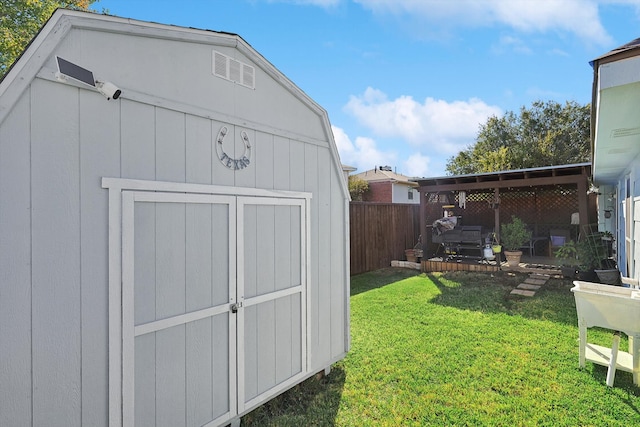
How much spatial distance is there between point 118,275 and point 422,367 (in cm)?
298

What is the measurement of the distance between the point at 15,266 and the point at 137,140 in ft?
2.91

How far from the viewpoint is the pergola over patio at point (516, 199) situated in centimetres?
778

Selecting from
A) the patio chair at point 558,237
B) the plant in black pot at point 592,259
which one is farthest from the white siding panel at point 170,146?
the patio chair at point 558,237

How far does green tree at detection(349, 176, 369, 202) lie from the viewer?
20844 mm

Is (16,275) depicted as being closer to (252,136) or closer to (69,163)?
(69,163)

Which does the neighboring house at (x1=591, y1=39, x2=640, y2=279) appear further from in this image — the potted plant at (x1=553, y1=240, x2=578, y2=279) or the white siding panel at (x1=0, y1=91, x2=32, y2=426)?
the white siding panel at (x1=0, y1=91, x2=32, y2=426)

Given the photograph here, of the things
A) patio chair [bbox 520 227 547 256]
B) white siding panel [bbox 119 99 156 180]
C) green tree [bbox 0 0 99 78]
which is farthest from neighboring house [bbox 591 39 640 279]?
green tree [bbox 0 0 99 78]

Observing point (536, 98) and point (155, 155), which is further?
point (536, 98)

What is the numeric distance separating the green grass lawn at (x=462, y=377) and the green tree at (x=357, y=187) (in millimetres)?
15553

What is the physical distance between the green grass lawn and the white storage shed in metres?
0.50

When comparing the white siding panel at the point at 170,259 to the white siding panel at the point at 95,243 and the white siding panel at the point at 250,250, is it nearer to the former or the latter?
the white siding panel at the point at 95,243

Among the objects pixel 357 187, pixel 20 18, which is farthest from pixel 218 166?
pixel 357 187

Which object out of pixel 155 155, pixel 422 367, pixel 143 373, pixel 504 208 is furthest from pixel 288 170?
pixel 504 208

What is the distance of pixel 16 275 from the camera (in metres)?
1.61
